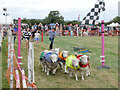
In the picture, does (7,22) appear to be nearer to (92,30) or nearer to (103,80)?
(92,30)

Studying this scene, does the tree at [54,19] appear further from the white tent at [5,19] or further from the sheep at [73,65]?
the sheep at [73,65]

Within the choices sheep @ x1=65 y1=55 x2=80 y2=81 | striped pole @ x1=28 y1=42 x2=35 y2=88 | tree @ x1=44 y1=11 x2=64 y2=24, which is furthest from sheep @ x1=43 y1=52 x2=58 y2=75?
tree @ x1=44 y1=11 x2=64 y2=24

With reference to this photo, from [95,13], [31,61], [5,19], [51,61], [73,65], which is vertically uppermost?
[5,19]

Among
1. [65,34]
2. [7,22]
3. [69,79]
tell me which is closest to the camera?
[69,79]

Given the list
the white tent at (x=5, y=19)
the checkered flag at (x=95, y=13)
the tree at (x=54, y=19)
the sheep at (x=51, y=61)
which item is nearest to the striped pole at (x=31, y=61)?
the sheep at (x=51, y=61)

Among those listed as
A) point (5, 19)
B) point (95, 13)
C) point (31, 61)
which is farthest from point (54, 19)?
point (31, 61)

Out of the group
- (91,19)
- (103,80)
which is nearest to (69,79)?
(103,80)

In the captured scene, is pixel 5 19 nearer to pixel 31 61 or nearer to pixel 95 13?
pixel 95 13

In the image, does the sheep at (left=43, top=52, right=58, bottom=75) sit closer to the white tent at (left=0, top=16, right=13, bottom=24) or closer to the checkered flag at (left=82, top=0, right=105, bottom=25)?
the checkered flag at (left=82, top=0, right=105, bottom=25)

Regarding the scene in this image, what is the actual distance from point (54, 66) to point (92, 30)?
2469 centimetres

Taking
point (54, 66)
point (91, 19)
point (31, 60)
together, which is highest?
point (91, 19)

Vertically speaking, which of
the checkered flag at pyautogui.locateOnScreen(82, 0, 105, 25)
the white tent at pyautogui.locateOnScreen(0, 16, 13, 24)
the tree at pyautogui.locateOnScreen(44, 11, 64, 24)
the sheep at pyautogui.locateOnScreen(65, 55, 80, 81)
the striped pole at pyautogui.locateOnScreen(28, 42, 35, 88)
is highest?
the tree at pyautogui.locateOnScreen(44, 11, 64, 24)

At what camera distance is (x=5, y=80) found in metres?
7.21

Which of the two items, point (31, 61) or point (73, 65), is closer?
point (31, 61)
